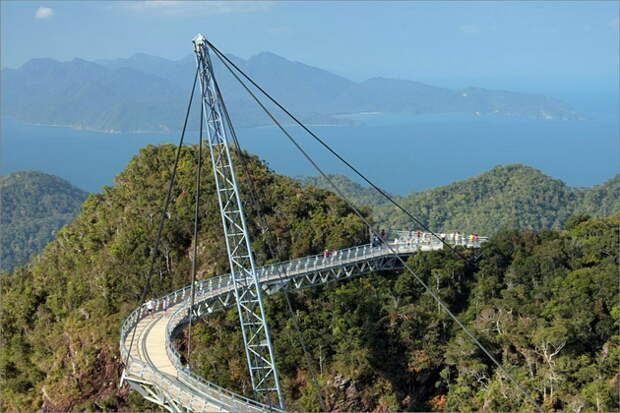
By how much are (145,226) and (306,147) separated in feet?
476

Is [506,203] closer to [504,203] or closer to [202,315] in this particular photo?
[504,203]

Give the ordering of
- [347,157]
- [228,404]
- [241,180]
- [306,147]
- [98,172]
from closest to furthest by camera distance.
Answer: [228,404], [241,180], [98,172], [347,157], [306,147]

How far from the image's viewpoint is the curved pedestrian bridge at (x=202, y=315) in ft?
51.5

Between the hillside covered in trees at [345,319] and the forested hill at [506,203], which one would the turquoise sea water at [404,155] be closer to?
the forested hill at [506,203]

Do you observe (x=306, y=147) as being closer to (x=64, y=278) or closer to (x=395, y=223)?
(x=395, y=223)

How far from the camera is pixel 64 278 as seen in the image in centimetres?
2884

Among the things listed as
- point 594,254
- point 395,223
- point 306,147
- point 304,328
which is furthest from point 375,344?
point 306,147

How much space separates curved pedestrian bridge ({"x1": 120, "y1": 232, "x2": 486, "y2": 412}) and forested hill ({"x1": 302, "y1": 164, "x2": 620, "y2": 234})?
1024 inches

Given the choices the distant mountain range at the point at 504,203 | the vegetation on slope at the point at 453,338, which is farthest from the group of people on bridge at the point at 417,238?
the distant mountain range at the point at 504,203

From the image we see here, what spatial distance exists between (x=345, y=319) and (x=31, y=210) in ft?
265

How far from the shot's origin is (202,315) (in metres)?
21.8

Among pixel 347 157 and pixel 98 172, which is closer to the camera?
pixel 98 172

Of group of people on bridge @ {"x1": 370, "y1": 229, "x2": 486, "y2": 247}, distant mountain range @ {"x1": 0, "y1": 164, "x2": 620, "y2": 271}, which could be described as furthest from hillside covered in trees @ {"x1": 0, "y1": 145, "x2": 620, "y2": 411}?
distant mountain range @ {"x1": 0, "y1": 164, "x2": 620, "y2": 271}

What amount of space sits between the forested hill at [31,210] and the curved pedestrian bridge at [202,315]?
62996 mm
